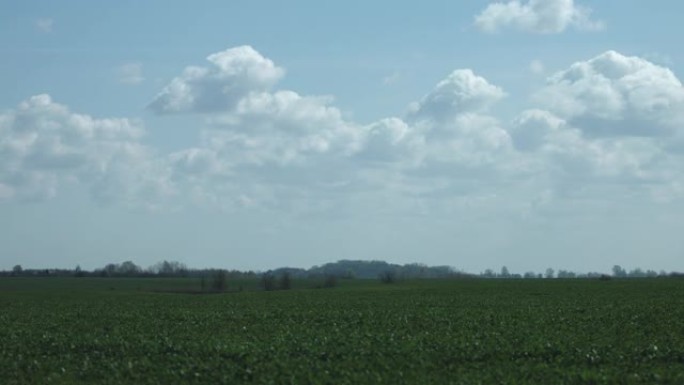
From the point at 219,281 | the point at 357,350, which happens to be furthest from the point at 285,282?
the point at 357,350

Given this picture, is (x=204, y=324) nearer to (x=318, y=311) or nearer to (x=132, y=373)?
Answer: (x=318, y=311)

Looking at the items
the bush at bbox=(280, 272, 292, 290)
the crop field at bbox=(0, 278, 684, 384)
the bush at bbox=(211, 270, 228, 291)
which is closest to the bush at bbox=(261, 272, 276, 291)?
the bush at bbox=(280, 272, 292, 290)

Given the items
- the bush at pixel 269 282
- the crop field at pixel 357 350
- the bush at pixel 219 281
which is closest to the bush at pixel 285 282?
the bush at pixel 269 282

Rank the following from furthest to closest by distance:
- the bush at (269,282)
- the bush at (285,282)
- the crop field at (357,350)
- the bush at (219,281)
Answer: the bush at (269,282)
the bush at (285,282)
the bush at (219,281)
the crop field at (357,350)

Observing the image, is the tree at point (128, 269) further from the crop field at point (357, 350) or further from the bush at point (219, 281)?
the crop field at point (357, 350)

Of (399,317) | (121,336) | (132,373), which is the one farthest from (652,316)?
(132,373)

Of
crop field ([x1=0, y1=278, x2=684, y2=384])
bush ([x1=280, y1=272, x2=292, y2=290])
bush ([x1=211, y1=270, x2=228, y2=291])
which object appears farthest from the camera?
bush ([x1=280, y1=272, x2=292, y2=290])

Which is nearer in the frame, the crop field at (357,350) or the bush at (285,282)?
the crop field at (357,350)

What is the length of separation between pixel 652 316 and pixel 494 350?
A: 13.4m

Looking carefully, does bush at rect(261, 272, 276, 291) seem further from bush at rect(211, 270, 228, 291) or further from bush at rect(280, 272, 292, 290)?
bush at rect(211, 270, 228, 291)

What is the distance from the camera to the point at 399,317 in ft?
120

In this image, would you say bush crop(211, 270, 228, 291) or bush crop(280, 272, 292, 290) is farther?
bush crop(280, 272, 292, 290)

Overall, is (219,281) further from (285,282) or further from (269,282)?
(285,282)

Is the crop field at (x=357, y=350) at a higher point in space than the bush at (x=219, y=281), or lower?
lower
